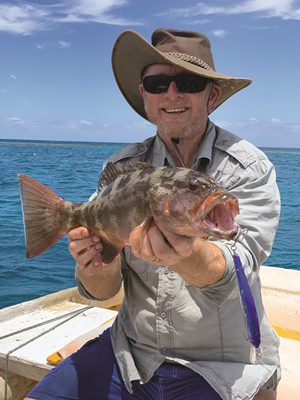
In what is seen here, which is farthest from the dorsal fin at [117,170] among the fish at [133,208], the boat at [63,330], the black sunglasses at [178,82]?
the boat at [63,330]

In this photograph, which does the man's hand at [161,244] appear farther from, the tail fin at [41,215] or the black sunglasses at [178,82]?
the black sunglasses at [178,82]

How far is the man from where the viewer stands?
10.4 feet

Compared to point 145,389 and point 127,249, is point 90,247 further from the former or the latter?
point 145,389

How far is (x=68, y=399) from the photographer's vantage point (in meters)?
3.49

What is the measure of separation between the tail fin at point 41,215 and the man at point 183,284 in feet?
0.66

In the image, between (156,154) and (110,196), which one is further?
(156,154)

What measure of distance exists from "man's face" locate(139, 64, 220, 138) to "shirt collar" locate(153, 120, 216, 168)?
7 cm

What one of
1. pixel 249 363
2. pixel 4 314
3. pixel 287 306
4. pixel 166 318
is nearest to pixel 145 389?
pixel 166 318

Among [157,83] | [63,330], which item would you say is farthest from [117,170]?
[63,330]

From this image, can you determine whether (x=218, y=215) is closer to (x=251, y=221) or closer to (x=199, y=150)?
(x=251, y=221)

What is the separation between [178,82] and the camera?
3572mm

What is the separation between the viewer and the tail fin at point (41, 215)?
332 centimetres

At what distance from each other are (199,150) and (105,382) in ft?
5.91

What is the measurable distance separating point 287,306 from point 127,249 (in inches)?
131
